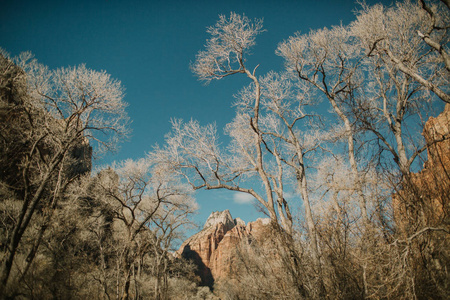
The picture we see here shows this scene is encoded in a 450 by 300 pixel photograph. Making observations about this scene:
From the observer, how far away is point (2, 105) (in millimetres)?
6273

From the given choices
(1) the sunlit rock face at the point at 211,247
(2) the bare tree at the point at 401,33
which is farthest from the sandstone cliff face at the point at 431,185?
(1) the sunlit rock face at the point at 211,247

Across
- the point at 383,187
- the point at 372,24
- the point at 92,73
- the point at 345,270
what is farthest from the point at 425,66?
the point at 92,73

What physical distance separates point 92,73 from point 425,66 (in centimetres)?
1230

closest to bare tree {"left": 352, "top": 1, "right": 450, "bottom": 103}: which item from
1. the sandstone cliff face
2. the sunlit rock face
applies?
the sandstone cliff face

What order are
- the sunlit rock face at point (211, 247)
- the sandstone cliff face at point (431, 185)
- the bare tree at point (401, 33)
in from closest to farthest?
the sandstone cliff face at point (431, 185) → the bare tree at point (401, 33) → the sunlit rock face at point (211, 247)

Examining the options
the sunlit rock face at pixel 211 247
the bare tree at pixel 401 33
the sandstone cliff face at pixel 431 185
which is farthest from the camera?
the sunlit rock face at pixel 211 247

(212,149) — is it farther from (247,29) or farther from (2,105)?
(2,105)

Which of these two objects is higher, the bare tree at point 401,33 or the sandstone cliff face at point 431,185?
the bare tree at point 401,33

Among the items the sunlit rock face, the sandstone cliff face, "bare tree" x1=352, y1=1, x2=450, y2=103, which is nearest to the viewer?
the sandstone cliff face

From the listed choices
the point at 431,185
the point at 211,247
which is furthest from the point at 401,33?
the point at 211,247

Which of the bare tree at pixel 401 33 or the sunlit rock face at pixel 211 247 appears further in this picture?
the sunlit rock face at pixel 211 247

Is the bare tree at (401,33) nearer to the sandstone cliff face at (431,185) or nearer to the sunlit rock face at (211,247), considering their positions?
the sandstone cliff face at (431,185)

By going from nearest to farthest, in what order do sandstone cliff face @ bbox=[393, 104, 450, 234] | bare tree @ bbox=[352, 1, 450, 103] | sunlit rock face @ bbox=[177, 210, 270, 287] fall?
sandstone cliff face @ bbox=[393, 104, 450, 234], bare tree @ bbox=[352, 1, 450, 103], sunlit rock face @ bbox=[177, 210, 270, 287]

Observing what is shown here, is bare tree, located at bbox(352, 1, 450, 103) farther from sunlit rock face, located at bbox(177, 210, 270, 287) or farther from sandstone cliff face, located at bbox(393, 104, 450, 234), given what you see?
sunlit rock face, located at bbox(177, 210, 270, 287)
